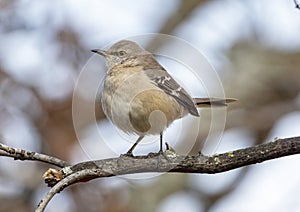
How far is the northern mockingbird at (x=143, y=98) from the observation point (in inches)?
142

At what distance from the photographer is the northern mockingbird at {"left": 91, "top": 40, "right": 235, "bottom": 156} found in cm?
360

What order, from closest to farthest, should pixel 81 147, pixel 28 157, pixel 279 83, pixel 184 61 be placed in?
pixel 28 157
pixel 184 61
pixel 81 147
pixel 279 83

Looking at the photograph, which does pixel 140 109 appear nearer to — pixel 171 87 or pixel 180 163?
pixel 171 87

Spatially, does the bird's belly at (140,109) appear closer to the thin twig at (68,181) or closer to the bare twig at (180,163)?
the bare twig at (180,163)

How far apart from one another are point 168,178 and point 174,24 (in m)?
1.73

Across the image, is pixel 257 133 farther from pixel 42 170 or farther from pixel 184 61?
pixel 42 170

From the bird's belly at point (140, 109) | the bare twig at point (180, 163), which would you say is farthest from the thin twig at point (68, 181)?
the bird's belly at point (140, 109)

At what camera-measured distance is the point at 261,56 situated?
757 cm

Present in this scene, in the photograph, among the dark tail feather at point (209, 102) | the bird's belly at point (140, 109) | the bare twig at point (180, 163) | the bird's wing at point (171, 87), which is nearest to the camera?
the bare twig at point (180, 163)

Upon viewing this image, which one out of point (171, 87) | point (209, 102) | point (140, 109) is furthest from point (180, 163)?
point (209, 102)

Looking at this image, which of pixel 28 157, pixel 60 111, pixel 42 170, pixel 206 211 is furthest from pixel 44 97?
pixel 28 157

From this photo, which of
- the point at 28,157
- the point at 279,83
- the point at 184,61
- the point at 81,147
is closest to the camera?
the point at 28,157

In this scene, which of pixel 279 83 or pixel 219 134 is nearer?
pixel 219 134

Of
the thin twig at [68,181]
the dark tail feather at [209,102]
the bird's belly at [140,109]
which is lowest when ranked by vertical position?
the thin twig at [68,181]
